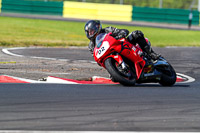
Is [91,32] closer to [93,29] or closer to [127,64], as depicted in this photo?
[93,29]

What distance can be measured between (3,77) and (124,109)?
124 inches

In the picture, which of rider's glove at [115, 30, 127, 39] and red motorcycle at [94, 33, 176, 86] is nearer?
red motorcycle at [94, 33, 176, 86]

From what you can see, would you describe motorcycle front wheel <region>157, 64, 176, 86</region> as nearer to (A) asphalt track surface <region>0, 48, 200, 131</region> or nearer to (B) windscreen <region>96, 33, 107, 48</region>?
(A) asphalt track surface <region>0, 48, 200, 131</region>

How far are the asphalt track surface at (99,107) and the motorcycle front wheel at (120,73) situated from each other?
146 millimetres

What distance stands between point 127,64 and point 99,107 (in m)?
1.93

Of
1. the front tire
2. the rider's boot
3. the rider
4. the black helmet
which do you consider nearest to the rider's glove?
the rider

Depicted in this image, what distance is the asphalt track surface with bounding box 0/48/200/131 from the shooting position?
5.01 m

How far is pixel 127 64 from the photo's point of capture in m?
7.57

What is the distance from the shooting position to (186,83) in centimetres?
823

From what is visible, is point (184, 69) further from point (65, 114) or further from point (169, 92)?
point (65, 114)

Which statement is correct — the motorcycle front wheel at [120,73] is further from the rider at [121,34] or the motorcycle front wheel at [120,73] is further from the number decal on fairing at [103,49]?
the rider at [121,34]

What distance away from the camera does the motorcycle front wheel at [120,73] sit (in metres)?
7.15

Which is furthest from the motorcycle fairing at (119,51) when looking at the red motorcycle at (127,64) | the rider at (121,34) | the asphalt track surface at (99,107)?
the asphalt track surface at (99,107)

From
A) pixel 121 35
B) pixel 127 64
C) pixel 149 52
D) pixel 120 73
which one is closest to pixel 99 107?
pixel 120 73
